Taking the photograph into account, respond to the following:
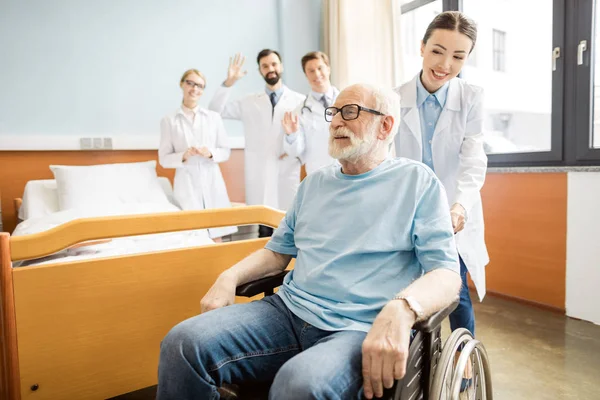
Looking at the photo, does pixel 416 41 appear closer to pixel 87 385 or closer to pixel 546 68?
pixel 546 68

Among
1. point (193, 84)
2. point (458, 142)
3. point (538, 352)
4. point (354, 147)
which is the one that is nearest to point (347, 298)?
point (354, 147)

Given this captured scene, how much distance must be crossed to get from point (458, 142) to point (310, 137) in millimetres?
1281

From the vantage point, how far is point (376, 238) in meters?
1.12

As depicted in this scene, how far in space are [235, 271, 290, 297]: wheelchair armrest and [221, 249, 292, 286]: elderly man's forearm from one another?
0.02 m

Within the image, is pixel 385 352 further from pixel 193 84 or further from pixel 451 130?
pixel 193 84

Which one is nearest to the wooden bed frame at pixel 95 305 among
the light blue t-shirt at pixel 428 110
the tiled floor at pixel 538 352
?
the light blue t-shirt at pixel 428 110

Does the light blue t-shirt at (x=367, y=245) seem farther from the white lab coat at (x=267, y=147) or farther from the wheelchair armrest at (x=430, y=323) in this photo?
the white lab coat at (x=267, y=147)

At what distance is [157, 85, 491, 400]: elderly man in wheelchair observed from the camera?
0.90m

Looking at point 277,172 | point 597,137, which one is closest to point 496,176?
point 597,137

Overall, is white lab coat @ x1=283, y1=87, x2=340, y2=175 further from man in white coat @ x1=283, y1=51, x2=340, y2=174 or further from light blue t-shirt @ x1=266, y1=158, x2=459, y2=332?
light blue t-shirt @ x1=266, y1=158, x2=459, y2=332

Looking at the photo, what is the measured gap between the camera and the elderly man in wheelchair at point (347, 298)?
0.90m

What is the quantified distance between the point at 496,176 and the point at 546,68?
70cm

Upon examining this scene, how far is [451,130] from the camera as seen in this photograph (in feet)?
5.42

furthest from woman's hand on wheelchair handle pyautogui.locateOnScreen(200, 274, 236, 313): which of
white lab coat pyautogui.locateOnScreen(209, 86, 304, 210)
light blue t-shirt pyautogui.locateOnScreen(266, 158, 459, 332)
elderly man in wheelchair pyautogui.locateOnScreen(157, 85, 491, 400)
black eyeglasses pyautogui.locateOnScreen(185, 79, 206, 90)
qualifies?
black eyeglasses pyautogui.locateOnScreen(185, 79, 206, 90)
